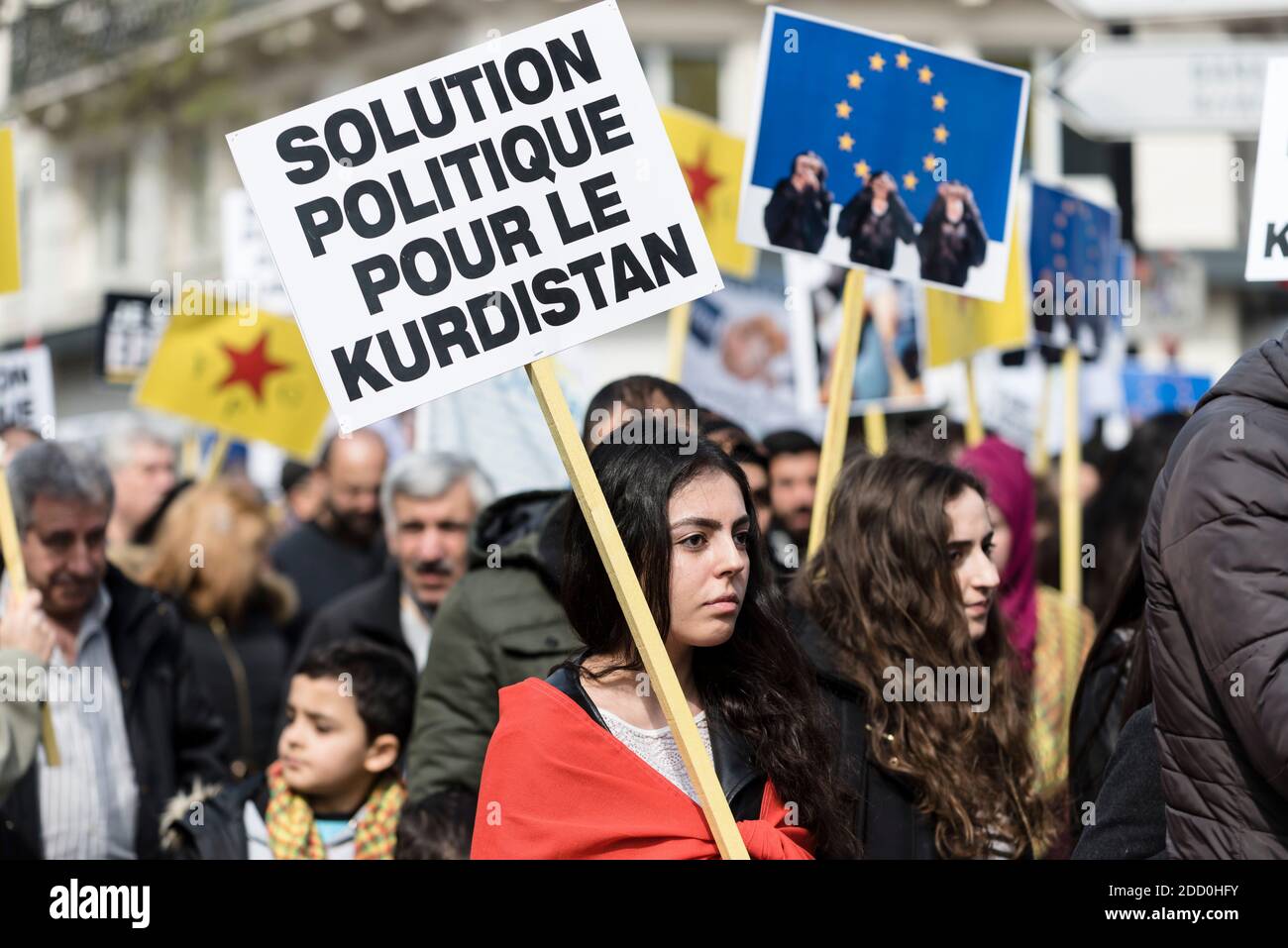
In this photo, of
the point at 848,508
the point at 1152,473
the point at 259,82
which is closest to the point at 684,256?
the point at 848,508

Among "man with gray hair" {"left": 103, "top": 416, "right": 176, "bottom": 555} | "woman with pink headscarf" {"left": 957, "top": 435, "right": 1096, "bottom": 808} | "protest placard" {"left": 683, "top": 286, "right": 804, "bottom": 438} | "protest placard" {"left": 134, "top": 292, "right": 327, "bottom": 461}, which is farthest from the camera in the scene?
"protest placard" {"left": 683, "top": 286, "right": 804, "bottom": 438}

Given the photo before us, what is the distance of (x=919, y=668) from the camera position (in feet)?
12.7

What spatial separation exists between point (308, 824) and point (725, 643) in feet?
5.32

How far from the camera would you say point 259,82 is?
2483 centimetres

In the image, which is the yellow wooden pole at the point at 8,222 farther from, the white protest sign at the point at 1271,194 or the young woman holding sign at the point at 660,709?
the white protest sign at the point at 1271,194

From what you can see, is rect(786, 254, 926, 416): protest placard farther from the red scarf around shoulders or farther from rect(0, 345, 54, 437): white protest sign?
the red scarf around shoulders

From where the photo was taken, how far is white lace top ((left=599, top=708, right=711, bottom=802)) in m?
3.10

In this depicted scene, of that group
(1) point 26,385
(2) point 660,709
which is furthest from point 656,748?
(1) point 26,385

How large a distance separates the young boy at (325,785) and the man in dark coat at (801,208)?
1.47 m

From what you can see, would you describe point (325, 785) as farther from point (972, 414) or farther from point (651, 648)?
point (972, 414)

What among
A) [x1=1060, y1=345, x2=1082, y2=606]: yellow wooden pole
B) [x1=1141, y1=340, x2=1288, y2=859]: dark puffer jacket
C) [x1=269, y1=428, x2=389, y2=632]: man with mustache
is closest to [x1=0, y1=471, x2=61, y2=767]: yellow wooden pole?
[x1=269, y1=428, x2=389, y2=632]: man with mustache

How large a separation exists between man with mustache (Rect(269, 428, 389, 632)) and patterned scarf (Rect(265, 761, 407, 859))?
9.74ft
